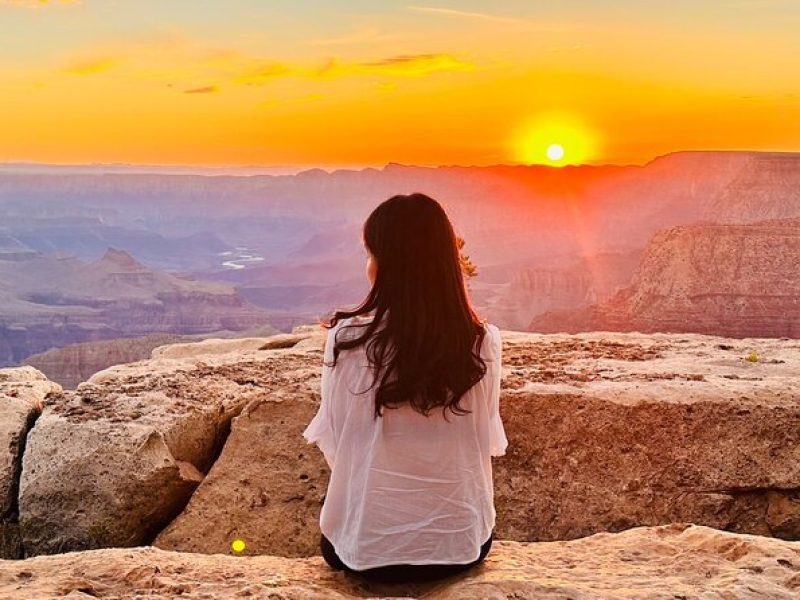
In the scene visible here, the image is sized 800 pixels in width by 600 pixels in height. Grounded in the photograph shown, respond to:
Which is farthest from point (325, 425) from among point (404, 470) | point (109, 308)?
point (109, 308)

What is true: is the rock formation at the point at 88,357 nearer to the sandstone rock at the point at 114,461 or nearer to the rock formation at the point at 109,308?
the rock formation at the point at 109,308

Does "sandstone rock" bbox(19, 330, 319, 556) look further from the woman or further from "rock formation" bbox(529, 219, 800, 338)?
"rock formation" bbox(529, 219, 800, 338)

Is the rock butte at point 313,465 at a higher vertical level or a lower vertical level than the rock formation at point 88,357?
higher

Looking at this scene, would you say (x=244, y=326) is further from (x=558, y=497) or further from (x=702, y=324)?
(x=558, y=497)

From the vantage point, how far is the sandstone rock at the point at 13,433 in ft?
19.8

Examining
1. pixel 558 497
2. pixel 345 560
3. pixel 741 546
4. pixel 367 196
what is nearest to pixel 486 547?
pixel 345 560

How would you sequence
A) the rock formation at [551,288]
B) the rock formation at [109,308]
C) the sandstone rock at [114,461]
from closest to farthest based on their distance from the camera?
the sandstone rock at [114,461]
the rock formation at [551,288]
the rock formation at [109,308]

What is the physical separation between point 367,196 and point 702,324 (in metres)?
102

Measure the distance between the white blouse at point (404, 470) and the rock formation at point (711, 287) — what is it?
45959 mm

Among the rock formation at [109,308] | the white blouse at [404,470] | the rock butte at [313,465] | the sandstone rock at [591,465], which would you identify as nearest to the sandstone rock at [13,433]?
the rock butte at [313,465]

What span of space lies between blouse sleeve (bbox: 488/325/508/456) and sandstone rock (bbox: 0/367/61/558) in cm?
387

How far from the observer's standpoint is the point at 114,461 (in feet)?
20.1

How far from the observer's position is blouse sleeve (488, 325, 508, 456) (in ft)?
12.5

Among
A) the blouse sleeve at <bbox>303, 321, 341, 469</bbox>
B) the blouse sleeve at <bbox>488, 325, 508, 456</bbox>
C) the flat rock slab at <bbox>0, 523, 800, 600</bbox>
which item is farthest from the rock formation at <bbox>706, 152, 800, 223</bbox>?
the blouse sleeve at <bbox>303, 321, 341, 469</bbox>
